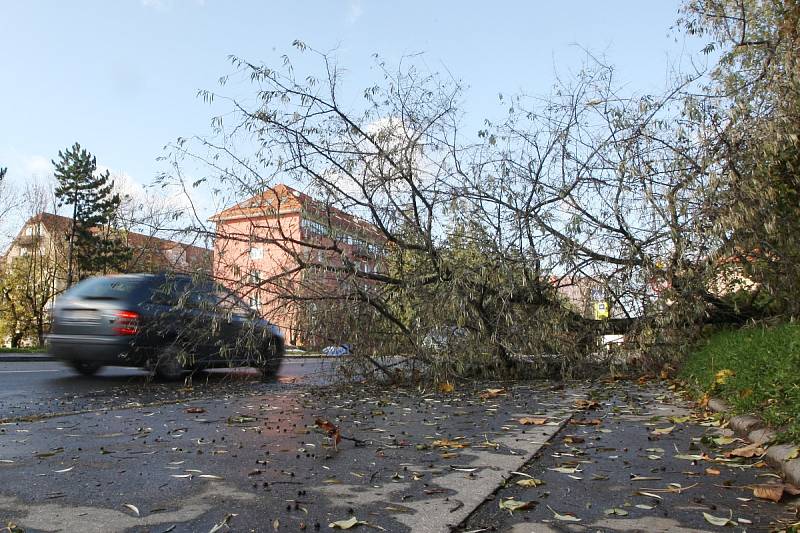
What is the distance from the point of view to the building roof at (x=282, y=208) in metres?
8.67

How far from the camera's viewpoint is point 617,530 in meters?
2.81

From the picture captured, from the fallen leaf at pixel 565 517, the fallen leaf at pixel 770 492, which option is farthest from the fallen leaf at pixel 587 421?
the fallen leaf at pixel 565 517

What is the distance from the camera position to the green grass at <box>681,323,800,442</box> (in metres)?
4.28

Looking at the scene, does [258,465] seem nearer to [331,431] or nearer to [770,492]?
[331,431]

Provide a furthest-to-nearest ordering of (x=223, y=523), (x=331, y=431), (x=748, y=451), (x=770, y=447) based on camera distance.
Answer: (x=331, y=431) < (x=748, y=451) < (x=770, y=447) < (x=223, y=523)

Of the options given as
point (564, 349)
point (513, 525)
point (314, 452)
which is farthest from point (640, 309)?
point (513, 525)

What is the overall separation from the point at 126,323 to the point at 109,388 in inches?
38.0

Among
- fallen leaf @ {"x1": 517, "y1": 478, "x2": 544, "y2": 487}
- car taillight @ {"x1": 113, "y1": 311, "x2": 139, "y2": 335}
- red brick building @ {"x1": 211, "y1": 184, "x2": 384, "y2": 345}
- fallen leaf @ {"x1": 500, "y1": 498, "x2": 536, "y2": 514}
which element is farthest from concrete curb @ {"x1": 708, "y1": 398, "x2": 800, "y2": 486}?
car taillight @ {"x1": 113, "y1": 311, "x2": 139, "y2": 335}

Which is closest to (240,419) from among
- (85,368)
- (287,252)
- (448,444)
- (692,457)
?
(448,444)

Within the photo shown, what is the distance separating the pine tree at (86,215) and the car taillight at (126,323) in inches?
1204

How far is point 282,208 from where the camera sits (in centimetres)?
880

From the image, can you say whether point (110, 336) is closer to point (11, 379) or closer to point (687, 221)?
point (11, 379)

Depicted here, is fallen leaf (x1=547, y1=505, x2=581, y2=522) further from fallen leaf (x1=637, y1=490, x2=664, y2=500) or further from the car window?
the car window

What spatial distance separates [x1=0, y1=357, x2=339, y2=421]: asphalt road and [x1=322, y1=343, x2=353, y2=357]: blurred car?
108 mm
